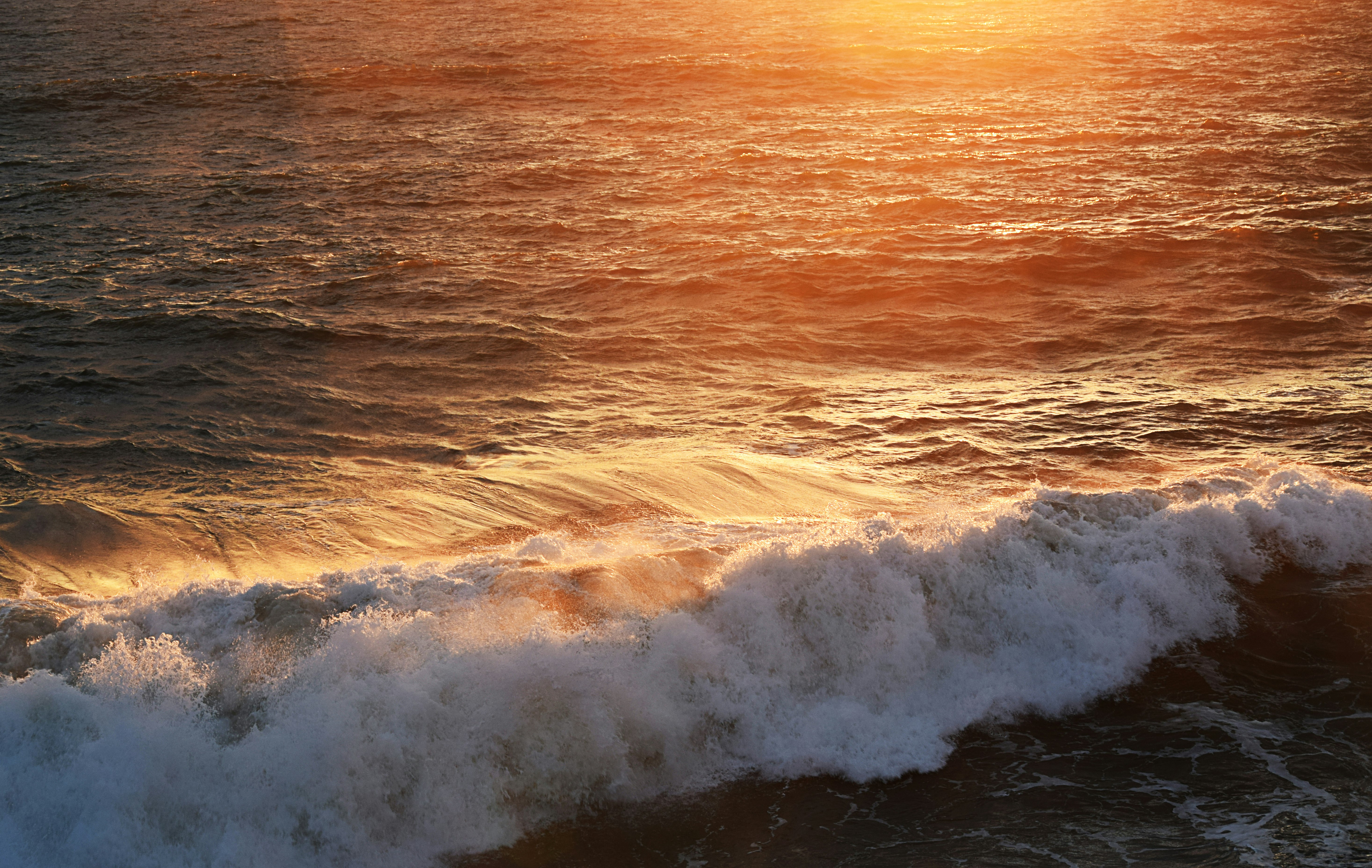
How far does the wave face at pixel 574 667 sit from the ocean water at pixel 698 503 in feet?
0.08

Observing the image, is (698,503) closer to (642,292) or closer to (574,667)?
(574,667)

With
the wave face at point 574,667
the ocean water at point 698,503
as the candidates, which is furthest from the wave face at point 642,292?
the wave face at point 574,667

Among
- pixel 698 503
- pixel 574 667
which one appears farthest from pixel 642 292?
pixel 574 667

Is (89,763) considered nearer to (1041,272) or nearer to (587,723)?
(587,723)

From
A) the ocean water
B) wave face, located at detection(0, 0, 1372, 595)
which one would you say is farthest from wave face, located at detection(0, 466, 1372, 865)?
wave face, located at detection(0, 0, 1372, 595)

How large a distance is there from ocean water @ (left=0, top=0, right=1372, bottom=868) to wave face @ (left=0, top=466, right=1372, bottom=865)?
3 cm

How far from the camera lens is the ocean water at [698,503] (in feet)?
17.5

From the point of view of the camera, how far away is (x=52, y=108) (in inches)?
963

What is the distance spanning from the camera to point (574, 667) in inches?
230

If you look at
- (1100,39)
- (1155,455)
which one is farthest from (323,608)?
(1100,39)

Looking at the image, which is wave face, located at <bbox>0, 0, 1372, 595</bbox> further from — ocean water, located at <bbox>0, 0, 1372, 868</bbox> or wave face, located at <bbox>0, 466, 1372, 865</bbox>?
wave face, located at <bbox>0, 466, 1372, 865</bbox>

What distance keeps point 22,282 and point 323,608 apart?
33.6ft

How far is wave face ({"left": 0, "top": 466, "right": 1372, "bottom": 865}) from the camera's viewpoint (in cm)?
514

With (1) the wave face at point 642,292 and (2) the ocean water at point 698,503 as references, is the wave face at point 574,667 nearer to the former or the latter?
(2) the ocean water at point 698,503
